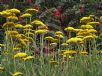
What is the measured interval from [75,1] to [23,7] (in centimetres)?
111

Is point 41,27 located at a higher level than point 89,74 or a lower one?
higher

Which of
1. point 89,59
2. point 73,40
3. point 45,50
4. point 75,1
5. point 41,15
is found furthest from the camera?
point 75,1

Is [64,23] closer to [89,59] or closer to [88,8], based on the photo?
[88,8]

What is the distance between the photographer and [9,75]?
5035mm

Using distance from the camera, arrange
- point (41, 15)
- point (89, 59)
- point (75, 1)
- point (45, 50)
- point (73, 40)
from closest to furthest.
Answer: point (73, 40) → point (89, 59) → point (45, 50) → point (41, 15) → point (75, 1)

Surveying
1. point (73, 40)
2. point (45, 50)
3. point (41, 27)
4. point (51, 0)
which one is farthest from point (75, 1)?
point (73, 40)

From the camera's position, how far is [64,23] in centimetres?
892

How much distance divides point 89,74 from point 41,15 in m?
4.10

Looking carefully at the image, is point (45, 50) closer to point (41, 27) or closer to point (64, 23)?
point (41, 27)

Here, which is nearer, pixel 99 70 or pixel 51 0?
pixel 99 70

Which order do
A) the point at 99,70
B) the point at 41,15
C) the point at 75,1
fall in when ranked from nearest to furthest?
the point at 99,70 → the point at 41,15 → the point at 75,1

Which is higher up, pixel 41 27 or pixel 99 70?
pixel 41 27

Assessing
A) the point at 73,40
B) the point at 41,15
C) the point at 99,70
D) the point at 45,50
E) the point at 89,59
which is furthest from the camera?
the point at 41,15

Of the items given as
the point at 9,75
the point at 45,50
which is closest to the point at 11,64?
the point at 9,75
